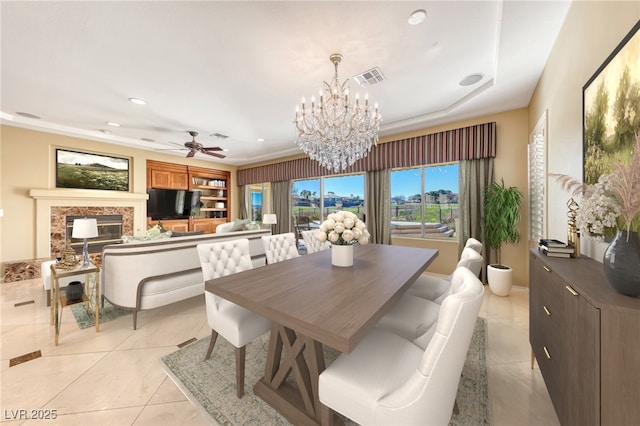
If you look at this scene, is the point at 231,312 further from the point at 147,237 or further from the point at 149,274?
the point at 147,237

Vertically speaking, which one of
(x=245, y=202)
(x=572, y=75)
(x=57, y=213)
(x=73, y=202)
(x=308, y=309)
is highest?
(x=572, y=75)

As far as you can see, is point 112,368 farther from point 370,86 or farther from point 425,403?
point 370,86

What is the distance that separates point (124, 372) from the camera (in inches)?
72.1

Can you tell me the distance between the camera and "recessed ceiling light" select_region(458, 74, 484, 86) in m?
2.79

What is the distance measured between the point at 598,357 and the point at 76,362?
3242 millimetres

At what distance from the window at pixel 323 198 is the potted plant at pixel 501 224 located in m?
2.33

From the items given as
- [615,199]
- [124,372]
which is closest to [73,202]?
[124,372]

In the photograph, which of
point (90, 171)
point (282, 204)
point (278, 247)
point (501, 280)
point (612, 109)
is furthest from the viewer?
point (282, 204)

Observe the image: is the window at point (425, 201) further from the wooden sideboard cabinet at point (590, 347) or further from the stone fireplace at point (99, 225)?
the stone fireplace at point (99, 225)

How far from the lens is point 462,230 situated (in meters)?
4.04

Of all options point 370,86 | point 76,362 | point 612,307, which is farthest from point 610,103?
point 76,362

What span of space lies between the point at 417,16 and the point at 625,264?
6.60 ft

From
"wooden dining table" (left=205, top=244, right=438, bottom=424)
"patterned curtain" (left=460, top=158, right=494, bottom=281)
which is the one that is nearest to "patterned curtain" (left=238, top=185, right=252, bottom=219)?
"patterned curtain" (left=460, top=158, right=494, bottom=281)

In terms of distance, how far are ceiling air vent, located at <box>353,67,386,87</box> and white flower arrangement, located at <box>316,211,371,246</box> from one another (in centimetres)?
175
